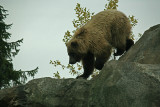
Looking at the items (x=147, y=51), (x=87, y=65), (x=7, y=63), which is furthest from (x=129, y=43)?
(x=7, y=63)

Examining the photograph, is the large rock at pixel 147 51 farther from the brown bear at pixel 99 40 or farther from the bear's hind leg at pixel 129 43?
the bear's hind leg at pixel 129 43

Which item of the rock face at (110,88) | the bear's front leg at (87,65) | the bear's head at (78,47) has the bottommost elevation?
the rock face at (110,88)

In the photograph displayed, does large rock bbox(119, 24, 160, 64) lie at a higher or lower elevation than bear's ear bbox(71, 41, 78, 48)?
lower

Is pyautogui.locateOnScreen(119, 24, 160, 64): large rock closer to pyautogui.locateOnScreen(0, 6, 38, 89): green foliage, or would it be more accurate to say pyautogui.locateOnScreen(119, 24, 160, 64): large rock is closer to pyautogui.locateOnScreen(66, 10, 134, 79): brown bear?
pyautogui.locateOnScreen(66, 10, 134, 79): brown bear

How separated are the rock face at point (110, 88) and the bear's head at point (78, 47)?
1476 mm

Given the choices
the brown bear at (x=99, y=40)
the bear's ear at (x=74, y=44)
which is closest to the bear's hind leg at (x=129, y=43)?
the brown bear at (x=99, y=40)

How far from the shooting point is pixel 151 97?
4.50 m

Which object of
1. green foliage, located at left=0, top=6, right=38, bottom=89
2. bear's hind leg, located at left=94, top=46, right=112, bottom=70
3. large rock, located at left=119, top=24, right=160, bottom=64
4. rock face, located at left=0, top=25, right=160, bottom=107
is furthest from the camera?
green foliage, located at left=0, top=6, right=38, bottom=89

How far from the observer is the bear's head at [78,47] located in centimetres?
778

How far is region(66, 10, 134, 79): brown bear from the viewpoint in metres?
7.62

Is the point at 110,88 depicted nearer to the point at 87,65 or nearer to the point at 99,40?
the point at 99,40

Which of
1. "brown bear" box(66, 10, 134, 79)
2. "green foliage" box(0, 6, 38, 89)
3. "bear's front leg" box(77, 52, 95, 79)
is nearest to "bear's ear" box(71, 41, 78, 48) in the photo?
"brown bear" box(66, 10, 134, 79)

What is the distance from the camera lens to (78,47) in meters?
7.80

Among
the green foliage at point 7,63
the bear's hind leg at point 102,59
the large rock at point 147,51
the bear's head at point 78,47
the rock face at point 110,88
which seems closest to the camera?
the rock face at point 110,88
